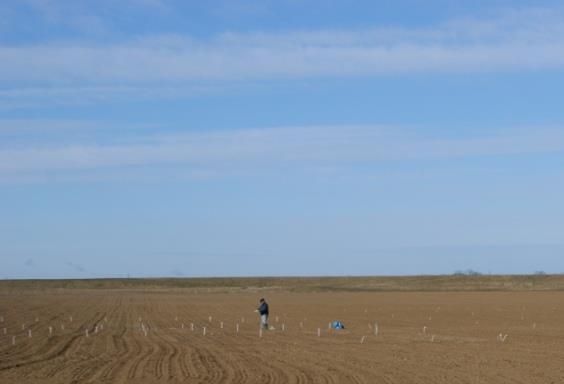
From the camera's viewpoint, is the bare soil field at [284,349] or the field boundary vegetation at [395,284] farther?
the field boundary vegetation at [395,284]

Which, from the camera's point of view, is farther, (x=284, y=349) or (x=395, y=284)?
(x=395, y=284)

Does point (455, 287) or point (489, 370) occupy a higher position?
point (455, 287)

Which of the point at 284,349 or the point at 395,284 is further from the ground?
the point at 395,284

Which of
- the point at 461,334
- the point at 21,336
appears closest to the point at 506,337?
the point at 461,334

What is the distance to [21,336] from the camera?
111 ft

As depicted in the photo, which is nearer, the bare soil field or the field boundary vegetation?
the bare soil field

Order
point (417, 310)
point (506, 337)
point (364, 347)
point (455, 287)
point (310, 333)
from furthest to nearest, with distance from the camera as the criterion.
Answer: point (455, 287)
point (417, 310)
point (310, 333)
point (506, 337)
point (364, 347)

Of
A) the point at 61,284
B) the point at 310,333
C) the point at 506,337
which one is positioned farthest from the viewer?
→ the point at 61,284

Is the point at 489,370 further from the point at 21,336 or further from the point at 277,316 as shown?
the point at 277,316

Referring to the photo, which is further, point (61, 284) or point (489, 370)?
point (61, 284)

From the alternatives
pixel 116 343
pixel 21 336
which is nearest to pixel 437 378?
pixel 116 343

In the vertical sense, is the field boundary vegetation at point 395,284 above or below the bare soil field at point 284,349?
above

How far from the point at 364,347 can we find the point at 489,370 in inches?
278

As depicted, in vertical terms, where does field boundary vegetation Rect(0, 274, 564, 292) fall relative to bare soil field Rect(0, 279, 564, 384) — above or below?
above
